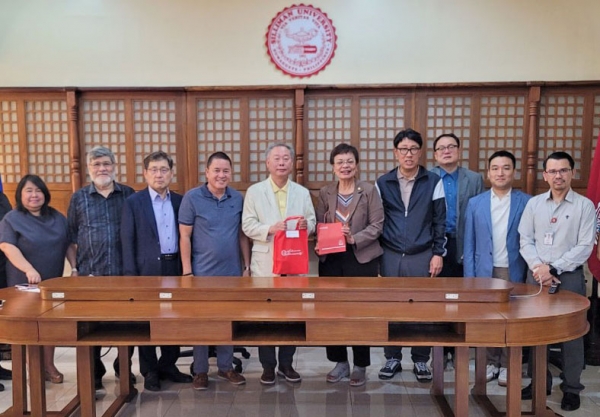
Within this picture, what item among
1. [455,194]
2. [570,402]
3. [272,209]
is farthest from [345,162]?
[570,402]

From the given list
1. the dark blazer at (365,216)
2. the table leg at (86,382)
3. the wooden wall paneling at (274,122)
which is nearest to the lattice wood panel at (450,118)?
the wooden wall paneling at (274,122)

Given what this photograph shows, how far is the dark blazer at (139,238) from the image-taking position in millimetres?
2799

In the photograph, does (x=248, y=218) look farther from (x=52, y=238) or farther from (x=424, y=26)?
(x=424, y=26)

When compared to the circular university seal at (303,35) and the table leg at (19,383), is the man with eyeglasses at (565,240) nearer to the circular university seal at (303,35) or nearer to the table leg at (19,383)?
the circular university seal at (303,35)

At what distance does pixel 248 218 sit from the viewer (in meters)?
2.85

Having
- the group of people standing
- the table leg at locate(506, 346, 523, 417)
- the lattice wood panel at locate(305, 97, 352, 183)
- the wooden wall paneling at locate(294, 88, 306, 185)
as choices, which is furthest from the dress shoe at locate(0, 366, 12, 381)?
the table leg at locate(506, 346, 523, 417)

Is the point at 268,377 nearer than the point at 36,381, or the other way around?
the point at 36,381

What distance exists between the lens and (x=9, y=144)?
4168 mm

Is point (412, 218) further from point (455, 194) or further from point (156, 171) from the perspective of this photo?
point (156, 171)

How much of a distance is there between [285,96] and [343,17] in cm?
84

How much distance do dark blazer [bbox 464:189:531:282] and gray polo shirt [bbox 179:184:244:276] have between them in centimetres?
148

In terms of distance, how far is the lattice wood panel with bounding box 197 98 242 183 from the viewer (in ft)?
13.3

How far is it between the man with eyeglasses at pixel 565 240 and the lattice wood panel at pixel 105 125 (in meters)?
3.35

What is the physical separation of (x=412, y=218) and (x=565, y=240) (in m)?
0.87
